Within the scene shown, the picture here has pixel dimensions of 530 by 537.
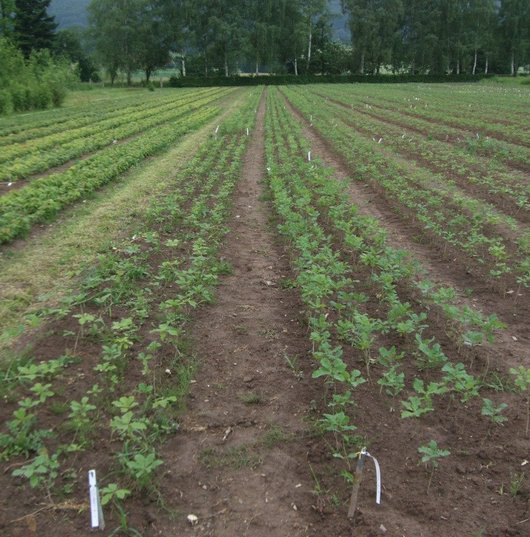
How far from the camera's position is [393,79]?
58438 millimetres

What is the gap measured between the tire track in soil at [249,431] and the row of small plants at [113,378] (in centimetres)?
A: 18

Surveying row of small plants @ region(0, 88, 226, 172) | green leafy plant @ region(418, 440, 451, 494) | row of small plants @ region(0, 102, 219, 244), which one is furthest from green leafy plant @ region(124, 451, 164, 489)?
row of small plants @ region(0, 88, 226, 172)

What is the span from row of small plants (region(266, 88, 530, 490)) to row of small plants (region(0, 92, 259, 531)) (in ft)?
3.74

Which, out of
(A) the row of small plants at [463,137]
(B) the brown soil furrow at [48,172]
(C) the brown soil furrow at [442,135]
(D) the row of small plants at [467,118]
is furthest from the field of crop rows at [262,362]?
(D) the row of small plants at [467,118]

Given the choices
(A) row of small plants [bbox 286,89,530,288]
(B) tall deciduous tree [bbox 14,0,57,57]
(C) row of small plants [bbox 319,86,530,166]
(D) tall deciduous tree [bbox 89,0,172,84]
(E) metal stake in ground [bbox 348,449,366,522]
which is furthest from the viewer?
(D) tall deciduous tree [bbox 89,0,172,84]

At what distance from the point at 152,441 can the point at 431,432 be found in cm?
193

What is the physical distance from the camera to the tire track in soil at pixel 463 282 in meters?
4.26

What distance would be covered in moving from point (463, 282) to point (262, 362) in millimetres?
3050

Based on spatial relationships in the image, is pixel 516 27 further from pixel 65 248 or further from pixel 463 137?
pixel 65 248

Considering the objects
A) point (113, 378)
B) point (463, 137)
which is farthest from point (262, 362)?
point (463, 137)

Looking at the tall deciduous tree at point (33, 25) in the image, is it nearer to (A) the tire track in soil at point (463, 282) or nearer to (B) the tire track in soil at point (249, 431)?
(A) the tire track in soil at point (463, 282)

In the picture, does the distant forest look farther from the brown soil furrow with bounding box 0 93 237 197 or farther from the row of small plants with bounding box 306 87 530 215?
the brown soil furrow with bounding box 0 93 237 197

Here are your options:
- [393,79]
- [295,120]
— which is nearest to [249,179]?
[295,120]

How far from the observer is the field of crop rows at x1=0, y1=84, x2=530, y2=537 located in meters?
2.69
